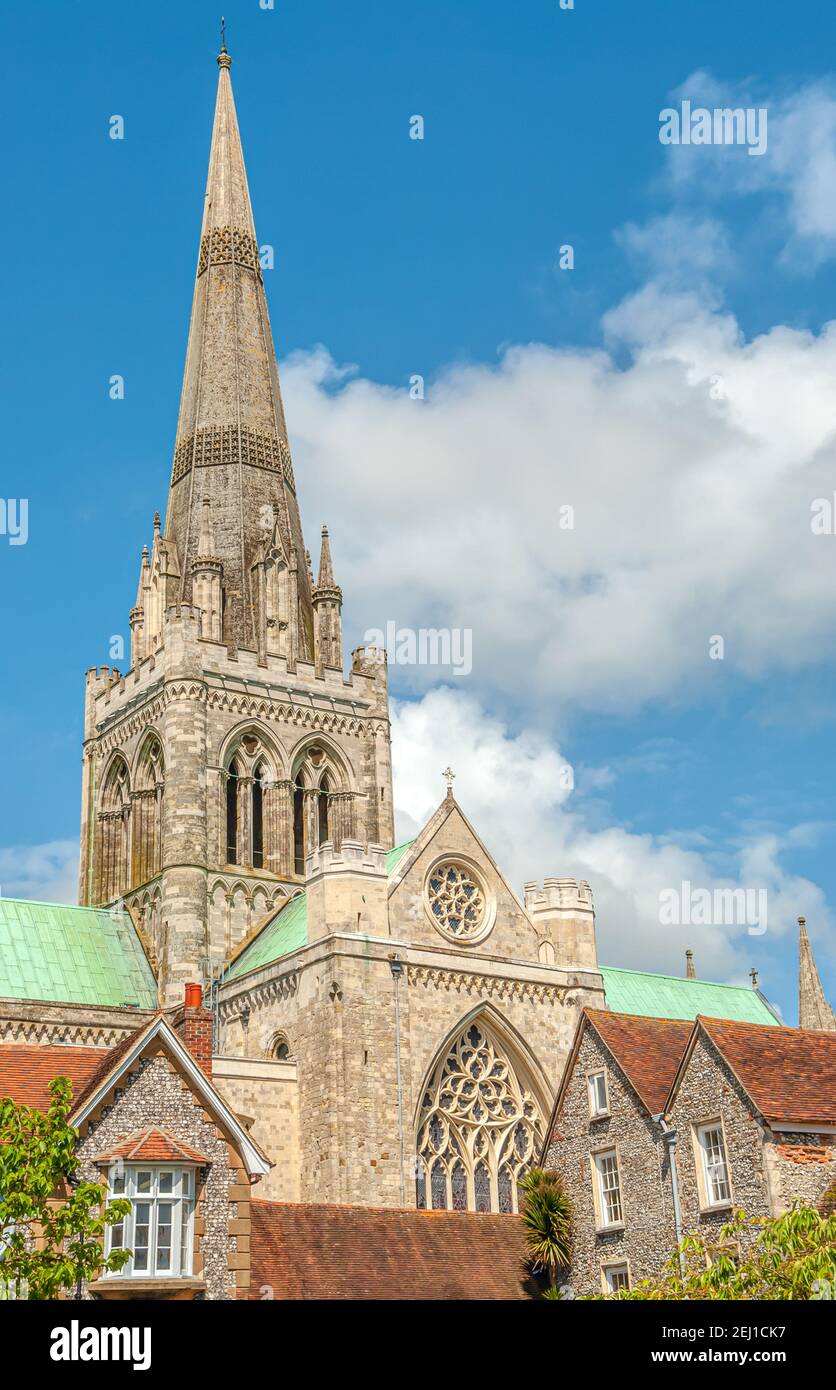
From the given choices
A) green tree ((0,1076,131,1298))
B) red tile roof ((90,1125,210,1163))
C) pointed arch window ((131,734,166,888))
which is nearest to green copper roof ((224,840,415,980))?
pointed arch window ((131,734,166,888))

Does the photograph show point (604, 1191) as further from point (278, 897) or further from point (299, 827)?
point (299, 827)

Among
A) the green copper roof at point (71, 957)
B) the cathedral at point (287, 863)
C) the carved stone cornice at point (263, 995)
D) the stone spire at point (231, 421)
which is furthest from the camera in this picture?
the stone spire at point (231, 421)

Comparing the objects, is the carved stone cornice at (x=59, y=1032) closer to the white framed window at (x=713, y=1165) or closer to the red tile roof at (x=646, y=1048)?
the red tile roof at (x=646, y=1048)

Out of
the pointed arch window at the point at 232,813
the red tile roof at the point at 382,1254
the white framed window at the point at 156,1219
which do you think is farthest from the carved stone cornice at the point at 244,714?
the white framed window at the point at 156,1219

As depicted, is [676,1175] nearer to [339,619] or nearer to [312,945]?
[312,945]

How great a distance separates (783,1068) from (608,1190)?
414 cm

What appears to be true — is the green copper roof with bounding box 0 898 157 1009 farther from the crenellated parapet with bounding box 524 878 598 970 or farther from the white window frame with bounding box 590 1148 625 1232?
the white window frame with bounding box 590 1148 625 1232

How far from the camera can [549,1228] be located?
98.5 ft

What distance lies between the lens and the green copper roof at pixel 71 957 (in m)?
49.1

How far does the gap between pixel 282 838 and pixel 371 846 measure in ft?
33.5

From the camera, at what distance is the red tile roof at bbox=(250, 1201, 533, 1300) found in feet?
88.4

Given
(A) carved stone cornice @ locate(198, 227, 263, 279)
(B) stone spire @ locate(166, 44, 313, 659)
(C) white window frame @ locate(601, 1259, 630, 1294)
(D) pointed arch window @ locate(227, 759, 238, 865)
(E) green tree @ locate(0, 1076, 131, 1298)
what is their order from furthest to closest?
(A) carved stone cornice @ locate(198, 227, 263, 279) → (B) stone spire @ locate(166, 44, 313, 659) → (D) pointed arch window @ locate(227, 759, 238, 865) → (C) white window frame @ locate(601, 1259, 630, 1294) → (E) green tree @ locate(0, 1076, 131, 1298)

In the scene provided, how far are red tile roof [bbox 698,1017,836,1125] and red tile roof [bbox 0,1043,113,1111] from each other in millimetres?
10301

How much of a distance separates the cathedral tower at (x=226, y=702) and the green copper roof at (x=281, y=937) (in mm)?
714
